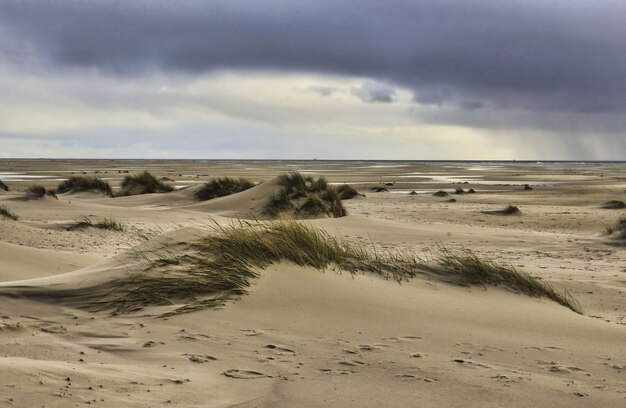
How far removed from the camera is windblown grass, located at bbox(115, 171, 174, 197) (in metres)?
25.1

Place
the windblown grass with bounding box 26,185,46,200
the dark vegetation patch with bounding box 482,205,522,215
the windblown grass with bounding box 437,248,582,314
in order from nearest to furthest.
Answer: the windblown grass with bounding box 437,248,582,314
the windblown grass with bounding box 26,185,46,200
the dark vegetation patch with bounding box 482,205,522,215

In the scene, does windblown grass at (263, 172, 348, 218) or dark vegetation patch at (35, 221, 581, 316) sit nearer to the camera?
dark vegetation patch at (35, 221, 581, 316)

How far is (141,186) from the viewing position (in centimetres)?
2544

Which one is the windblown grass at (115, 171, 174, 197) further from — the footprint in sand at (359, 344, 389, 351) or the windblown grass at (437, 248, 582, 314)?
the footprint in sand at (359, 344, 389, 351)

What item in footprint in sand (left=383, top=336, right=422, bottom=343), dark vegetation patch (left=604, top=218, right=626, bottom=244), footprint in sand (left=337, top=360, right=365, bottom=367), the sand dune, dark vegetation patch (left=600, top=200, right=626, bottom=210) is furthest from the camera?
dark vegetation patch (left=600, top=200, right=626, bottom=210)

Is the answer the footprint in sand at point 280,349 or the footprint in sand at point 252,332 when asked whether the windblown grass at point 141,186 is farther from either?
the footprint in sand at point 280,349

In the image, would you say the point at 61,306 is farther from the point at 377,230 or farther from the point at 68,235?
the point at 377,230

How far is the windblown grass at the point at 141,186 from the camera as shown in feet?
82.5

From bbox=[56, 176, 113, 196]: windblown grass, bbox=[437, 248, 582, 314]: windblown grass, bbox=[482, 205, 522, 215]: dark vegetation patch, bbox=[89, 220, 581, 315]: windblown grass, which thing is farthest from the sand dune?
bbox=[437, 248, 582, 314]: windblown grass

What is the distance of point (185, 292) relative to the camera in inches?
212

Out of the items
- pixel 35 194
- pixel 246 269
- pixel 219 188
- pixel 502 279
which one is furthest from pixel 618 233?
pixel 35 194

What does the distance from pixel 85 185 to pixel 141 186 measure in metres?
2.32

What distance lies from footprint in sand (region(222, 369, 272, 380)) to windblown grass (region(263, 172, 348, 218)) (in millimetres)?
11912

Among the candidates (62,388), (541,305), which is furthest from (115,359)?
(541,305)
